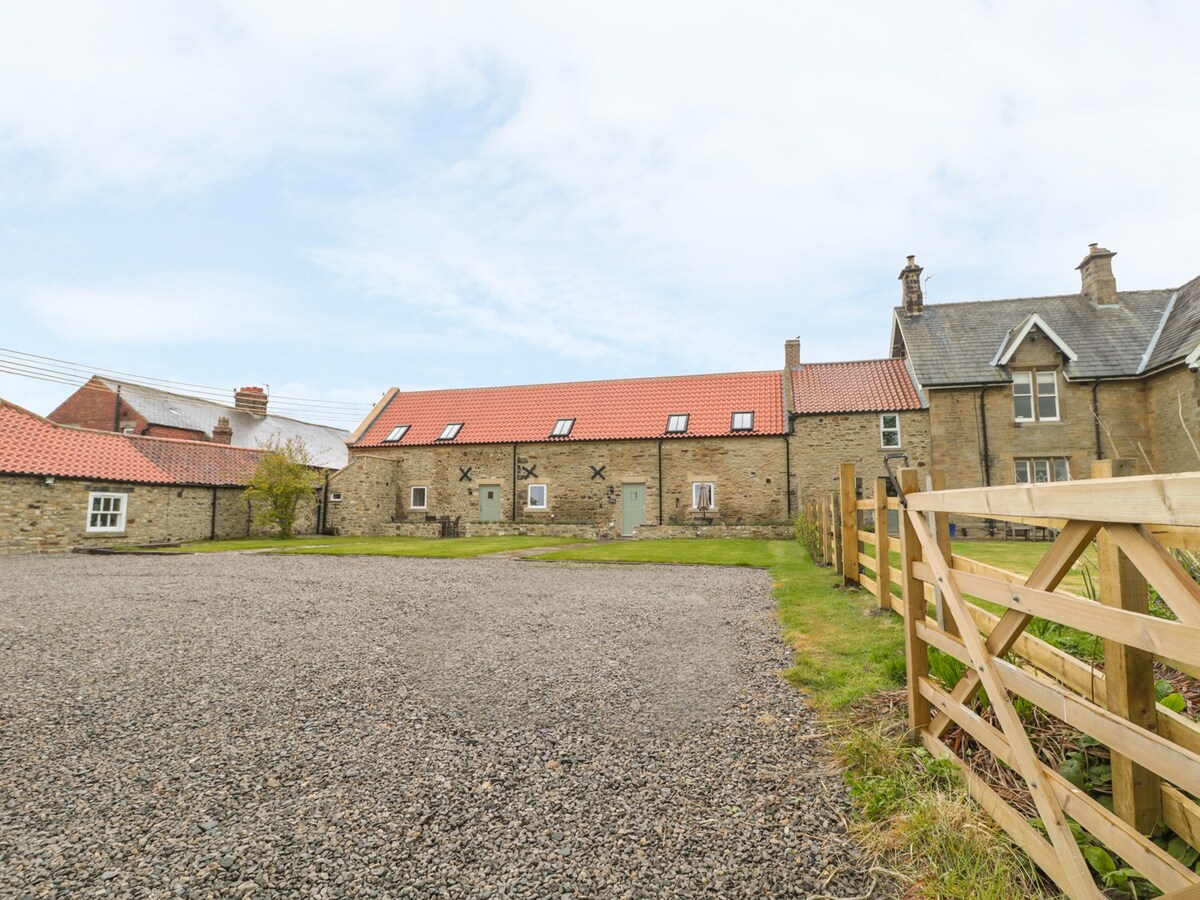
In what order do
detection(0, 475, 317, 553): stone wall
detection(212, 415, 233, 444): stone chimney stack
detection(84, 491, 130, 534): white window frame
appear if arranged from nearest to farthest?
detection(0, 475, 317, 553): stone wall, detection(84, 491, 130, 534): white window frame, detection(212, 415, 233, 444): stone chimney stack

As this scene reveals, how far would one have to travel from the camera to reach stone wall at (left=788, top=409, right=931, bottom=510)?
78.4 feet

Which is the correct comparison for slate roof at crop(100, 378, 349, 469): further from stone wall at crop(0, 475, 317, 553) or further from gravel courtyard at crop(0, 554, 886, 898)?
gravel courtyard at crop(0, 554, 886, 898)

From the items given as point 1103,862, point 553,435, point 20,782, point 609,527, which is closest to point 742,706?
point 1103,862

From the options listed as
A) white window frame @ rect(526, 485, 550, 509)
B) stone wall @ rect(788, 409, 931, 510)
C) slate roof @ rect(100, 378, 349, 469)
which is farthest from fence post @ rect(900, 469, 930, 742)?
slate roof @ rect(100, 378, 349, 469)

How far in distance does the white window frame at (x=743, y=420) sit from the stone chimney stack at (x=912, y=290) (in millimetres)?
7695

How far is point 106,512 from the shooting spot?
Result: 21.6 metres

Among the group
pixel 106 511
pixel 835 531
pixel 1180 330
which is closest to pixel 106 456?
pixel 106 511

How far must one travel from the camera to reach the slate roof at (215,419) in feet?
133

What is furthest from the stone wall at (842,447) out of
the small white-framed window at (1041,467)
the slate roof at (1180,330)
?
the slate roof at (1180,330)

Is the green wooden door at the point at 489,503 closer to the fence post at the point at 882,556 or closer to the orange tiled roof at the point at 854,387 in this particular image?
the orange tiled roof at the point at 854,387

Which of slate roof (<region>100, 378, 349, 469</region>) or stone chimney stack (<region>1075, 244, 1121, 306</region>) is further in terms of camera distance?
slate roof (<region>100, 378, 349, 469</region>)

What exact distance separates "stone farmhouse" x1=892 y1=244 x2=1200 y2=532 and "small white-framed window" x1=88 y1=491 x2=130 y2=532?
2885 cm

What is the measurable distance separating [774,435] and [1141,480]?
23938mm

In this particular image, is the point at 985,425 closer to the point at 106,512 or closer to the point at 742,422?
the point at 742,422
